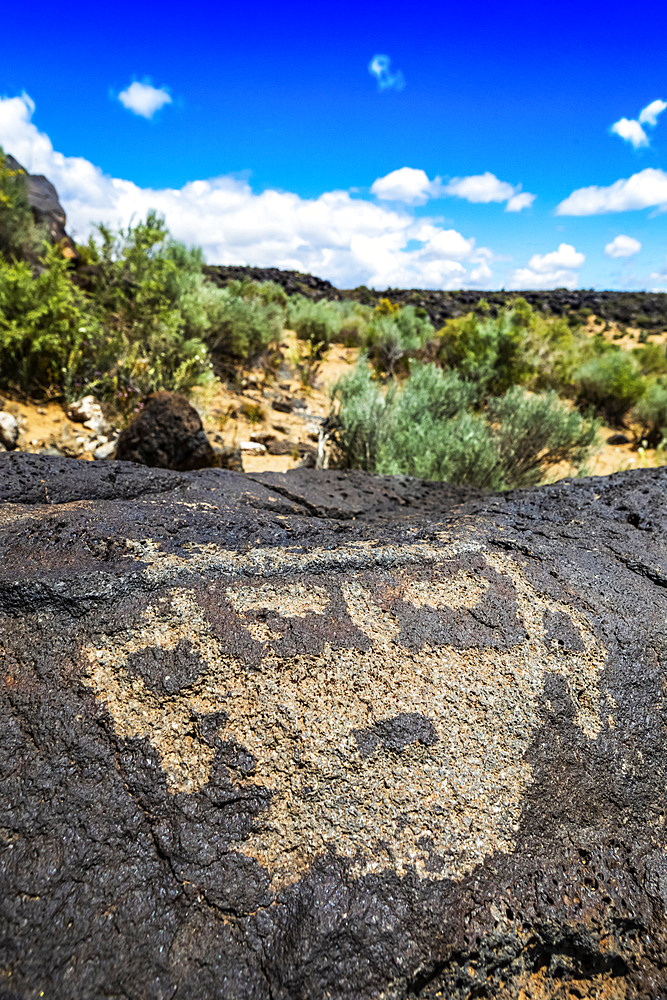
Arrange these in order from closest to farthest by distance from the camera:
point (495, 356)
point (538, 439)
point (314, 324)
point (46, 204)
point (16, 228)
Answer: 1. point (538, 439)
2. point (495, 356)
3. point (16, 228)
4. point (314, 324)
5. point (46, 204)

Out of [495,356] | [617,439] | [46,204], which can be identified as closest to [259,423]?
[495,356]

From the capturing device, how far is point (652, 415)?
30.6ft

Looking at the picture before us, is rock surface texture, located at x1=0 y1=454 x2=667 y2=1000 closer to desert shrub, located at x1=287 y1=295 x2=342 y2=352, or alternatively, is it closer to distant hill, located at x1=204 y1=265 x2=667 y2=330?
desert shrub, located at x1=287 y1=295 x2=342 y2=352

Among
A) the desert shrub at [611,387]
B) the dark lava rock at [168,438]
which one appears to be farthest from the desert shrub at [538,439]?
the desert shrub at [611,387]

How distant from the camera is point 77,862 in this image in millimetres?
899

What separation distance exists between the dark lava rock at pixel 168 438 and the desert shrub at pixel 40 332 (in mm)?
2115

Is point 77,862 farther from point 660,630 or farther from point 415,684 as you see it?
point 660,630

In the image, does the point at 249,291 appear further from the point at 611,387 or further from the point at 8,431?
the point at 8,431

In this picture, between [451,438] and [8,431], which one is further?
[8,431]

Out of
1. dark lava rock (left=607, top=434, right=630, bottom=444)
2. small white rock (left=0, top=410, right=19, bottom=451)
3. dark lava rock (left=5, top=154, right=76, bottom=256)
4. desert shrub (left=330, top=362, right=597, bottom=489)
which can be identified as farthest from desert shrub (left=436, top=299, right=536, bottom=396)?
dark lava rock (left=5, top=154, right=76, bottom=256)

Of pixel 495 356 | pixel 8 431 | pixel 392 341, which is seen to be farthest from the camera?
pixel 392 341

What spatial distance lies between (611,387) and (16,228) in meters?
12.6

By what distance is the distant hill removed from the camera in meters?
30.1

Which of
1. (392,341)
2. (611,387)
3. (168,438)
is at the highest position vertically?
(392,341)
